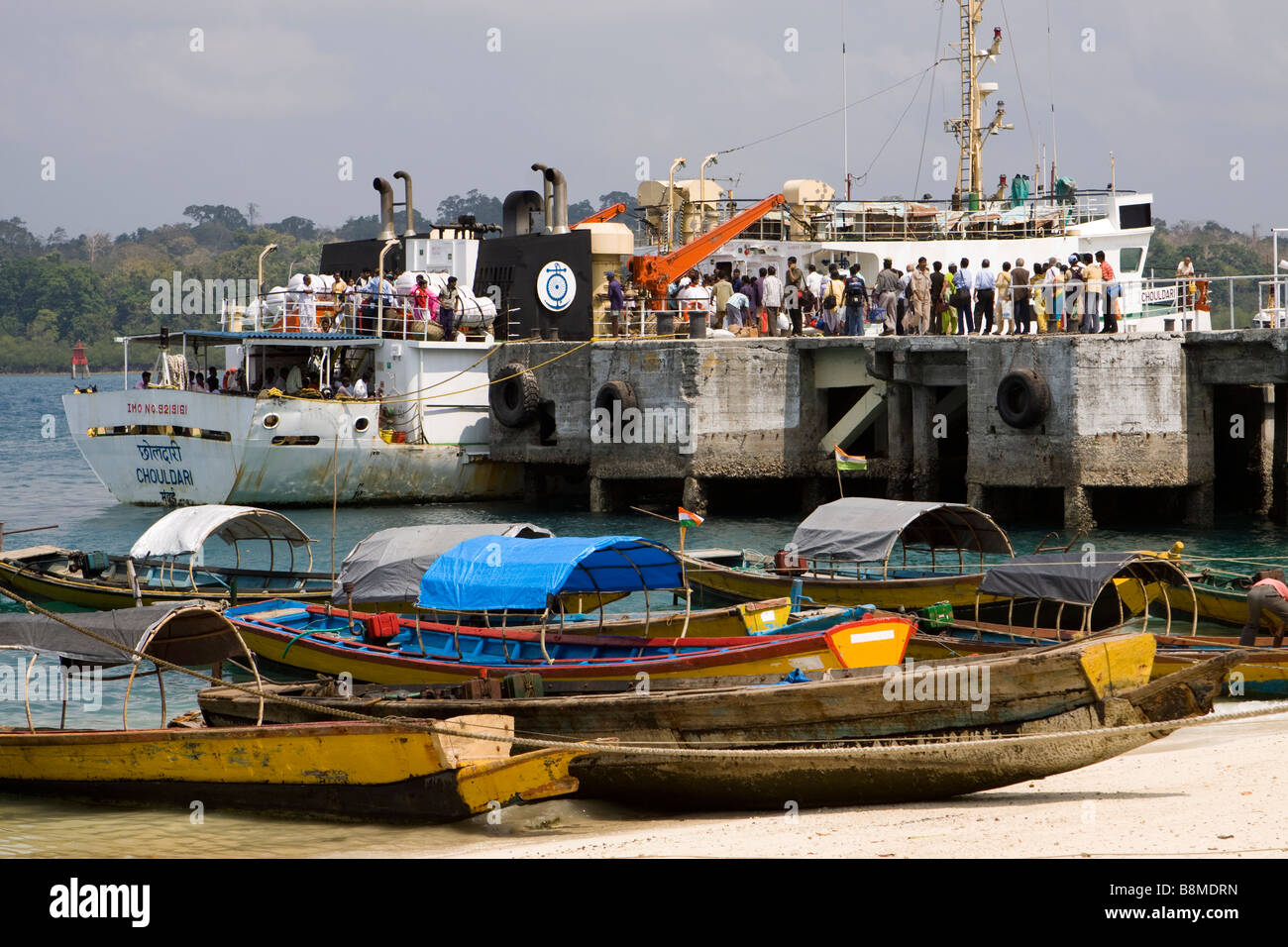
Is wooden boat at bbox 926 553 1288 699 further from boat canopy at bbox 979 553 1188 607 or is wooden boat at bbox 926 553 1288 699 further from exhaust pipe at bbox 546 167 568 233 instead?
exhaust pipe at bbox 546 167 568 233

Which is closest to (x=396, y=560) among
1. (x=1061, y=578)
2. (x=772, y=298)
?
(x=1061, y=578)

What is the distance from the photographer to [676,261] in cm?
3600

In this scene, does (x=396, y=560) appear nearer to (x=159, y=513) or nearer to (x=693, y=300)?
(x=693, y=300)

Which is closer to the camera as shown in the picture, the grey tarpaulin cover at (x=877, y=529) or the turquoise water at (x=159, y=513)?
the turquoise water at (x=159, y=513)

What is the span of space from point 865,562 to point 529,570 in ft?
19.3

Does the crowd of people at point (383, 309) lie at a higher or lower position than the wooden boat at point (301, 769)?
higher

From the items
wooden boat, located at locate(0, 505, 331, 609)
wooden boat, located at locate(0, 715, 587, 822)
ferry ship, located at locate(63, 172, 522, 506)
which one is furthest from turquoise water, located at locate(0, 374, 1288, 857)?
wooden boat, located at locate(0, 505, 331, 609)

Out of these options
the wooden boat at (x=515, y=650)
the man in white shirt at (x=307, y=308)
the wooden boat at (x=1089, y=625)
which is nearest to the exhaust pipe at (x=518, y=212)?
the man in white shirt at (x=307, y=308)

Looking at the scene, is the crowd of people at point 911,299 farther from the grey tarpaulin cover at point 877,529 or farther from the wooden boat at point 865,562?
the grey tarpaulin cover at point 877,529

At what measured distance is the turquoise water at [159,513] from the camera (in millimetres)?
12648

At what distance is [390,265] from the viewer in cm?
4103

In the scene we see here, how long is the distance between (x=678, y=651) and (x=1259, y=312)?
20.2 meters

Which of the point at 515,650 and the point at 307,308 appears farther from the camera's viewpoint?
the point at 307,308

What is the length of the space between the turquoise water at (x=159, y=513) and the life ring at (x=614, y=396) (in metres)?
2.44
